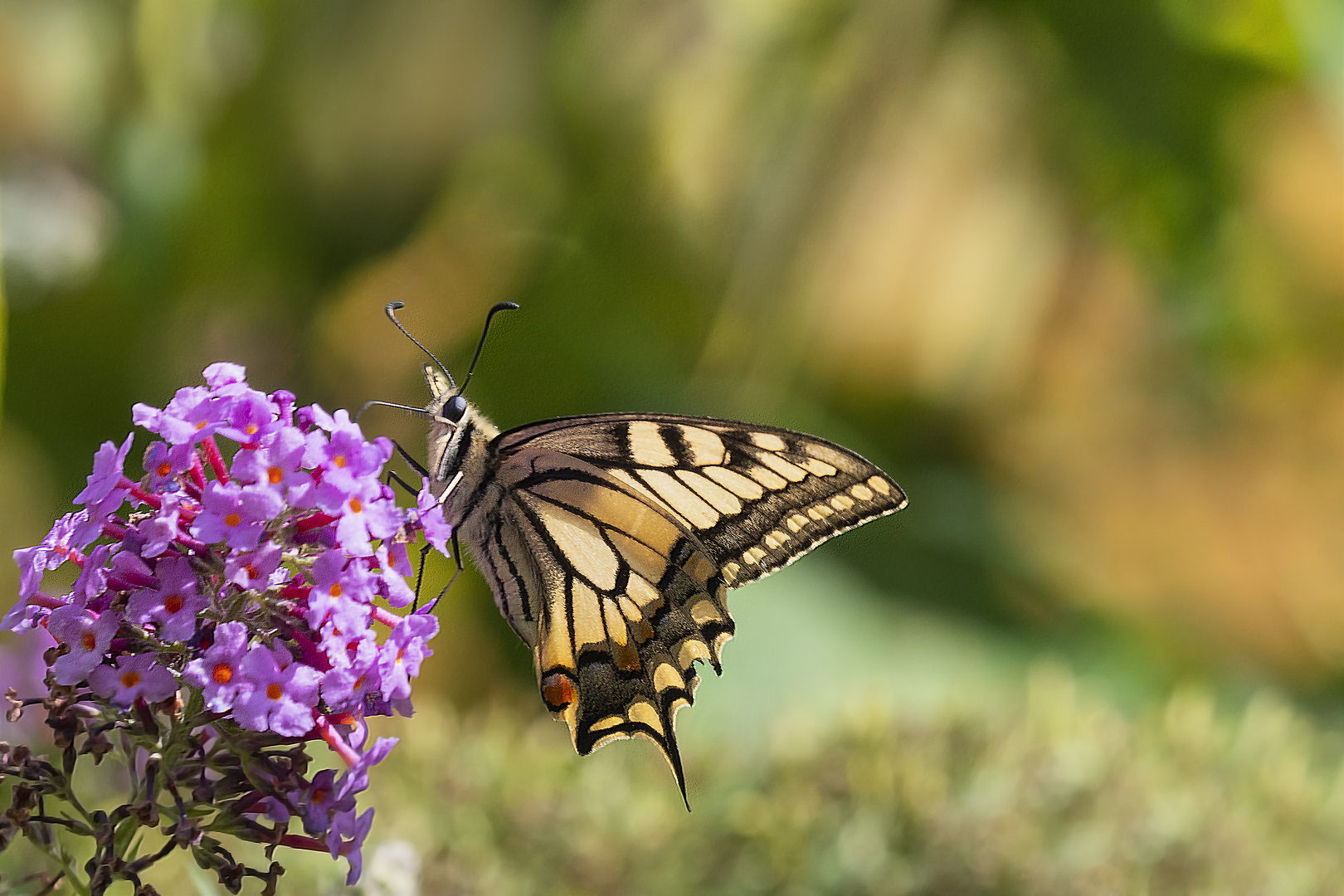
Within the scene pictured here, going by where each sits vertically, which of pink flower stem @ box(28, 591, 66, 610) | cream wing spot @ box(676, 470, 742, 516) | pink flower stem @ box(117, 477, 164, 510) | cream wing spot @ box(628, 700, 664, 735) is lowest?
cream wing spot @ box(628, 700, 664, 735)

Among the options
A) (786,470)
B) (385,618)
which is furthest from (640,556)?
(385,618)

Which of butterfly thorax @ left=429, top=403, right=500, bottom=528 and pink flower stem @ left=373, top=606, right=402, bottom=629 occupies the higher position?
butterfly thorax @ left=429, top=403, right=500, bottom=528

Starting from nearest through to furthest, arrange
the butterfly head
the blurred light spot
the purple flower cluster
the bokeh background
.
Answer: the purple flower cluster → the butterfly head → the blurred light spot → the bokeh background

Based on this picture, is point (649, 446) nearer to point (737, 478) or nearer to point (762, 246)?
point (737, 478)

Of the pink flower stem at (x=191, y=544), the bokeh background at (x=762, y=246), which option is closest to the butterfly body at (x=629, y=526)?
the pink flower stem at (x=191, y=544)

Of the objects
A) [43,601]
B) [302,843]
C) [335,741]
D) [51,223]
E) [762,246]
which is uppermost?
[762,246]

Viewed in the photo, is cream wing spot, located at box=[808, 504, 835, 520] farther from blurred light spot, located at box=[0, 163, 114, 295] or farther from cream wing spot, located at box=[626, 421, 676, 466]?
blurred light spot, located at box=[0, 163, 114, 295]

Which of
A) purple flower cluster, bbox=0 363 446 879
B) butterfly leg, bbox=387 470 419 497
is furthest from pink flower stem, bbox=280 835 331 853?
butterfly leg, bbox=387 470 419 497
